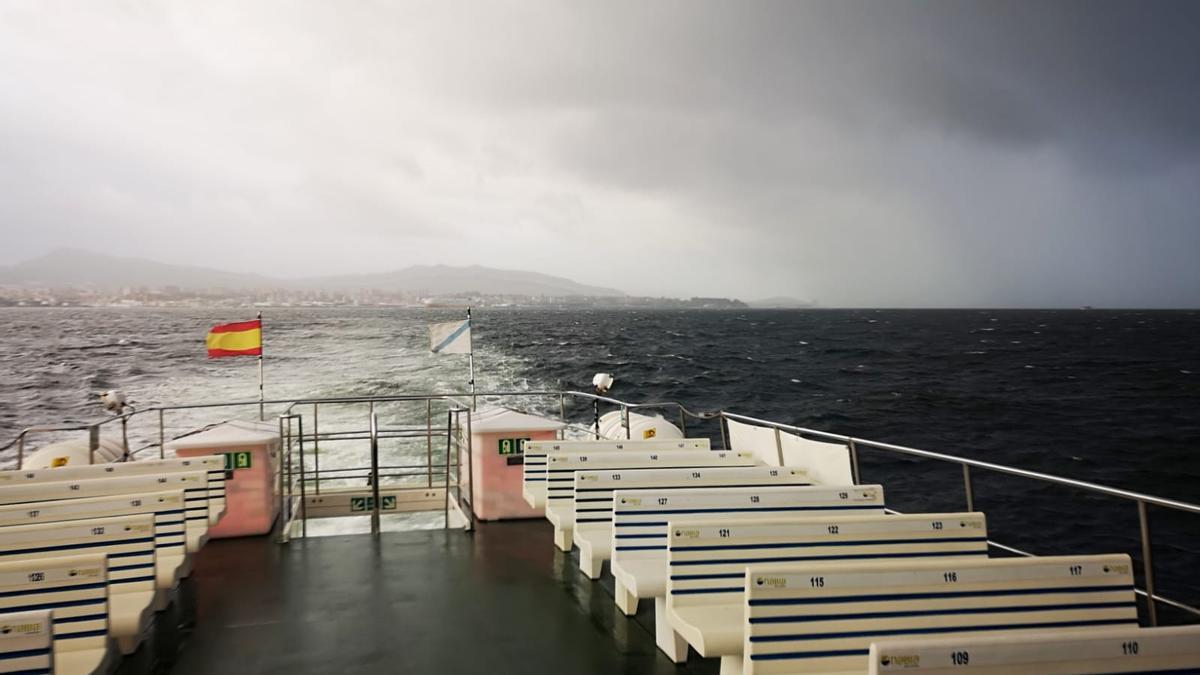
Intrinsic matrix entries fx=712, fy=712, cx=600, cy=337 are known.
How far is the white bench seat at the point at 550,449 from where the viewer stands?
6.29m

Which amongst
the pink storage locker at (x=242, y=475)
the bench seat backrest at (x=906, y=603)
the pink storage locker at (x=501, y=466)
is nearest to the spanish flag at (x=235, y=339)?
the pink storage locker at (x=242, y=475)

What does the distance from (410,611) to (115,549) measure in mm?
1951

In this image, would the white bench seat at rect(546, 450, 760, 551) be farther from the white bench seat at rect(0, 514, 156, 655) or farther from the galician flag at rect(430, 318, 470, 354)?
the galician flag at rect(430, 318, 470, 354)

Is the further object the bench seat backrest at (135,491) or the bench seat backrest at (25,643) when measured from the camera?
the bench seat backrest at (135,491)

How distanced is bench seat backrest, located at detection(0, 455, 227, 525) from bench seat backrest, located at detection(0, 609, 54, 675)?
112 inches

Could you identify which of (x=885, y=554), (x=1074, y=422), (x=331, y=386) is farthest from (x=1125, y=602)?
(x=1074, y=422)

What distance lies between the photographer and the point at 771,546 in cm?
362

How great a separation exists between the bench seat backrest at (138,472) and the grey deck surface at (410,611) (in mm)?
691

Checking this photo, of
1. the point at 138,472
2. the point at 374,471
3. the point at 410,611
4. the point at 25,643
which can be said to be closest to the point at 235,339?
the point at 374,471

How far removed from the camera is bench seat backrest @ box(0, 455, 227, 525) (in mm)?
5363

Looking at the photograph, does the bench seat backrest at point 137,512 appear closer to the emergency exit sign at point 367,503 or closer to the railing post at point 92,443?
the railing post at point 92,443

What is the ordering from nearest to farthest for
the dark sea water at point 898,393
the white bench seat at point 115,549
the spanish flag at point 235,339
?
1. the white bench seat at point 115,549
2. the spanish flag at point 235,339
3. the dark sea water at point 898,393

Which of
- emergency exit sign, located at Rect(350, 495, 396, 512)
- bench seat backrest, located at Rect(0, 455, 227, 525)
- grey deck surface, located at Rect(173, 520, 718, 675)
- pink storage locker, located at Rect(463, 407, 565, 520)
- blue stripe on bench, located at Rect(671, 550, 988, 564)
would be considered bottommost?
emergency exit sign, located at Rect(350, 495, 396, 512)

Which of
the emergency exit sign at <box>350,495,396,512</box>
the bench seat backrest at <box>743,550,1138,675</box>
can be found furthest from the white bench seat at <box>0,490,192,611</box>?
the emergency exit sign at <box>350,495,396,512</box>
